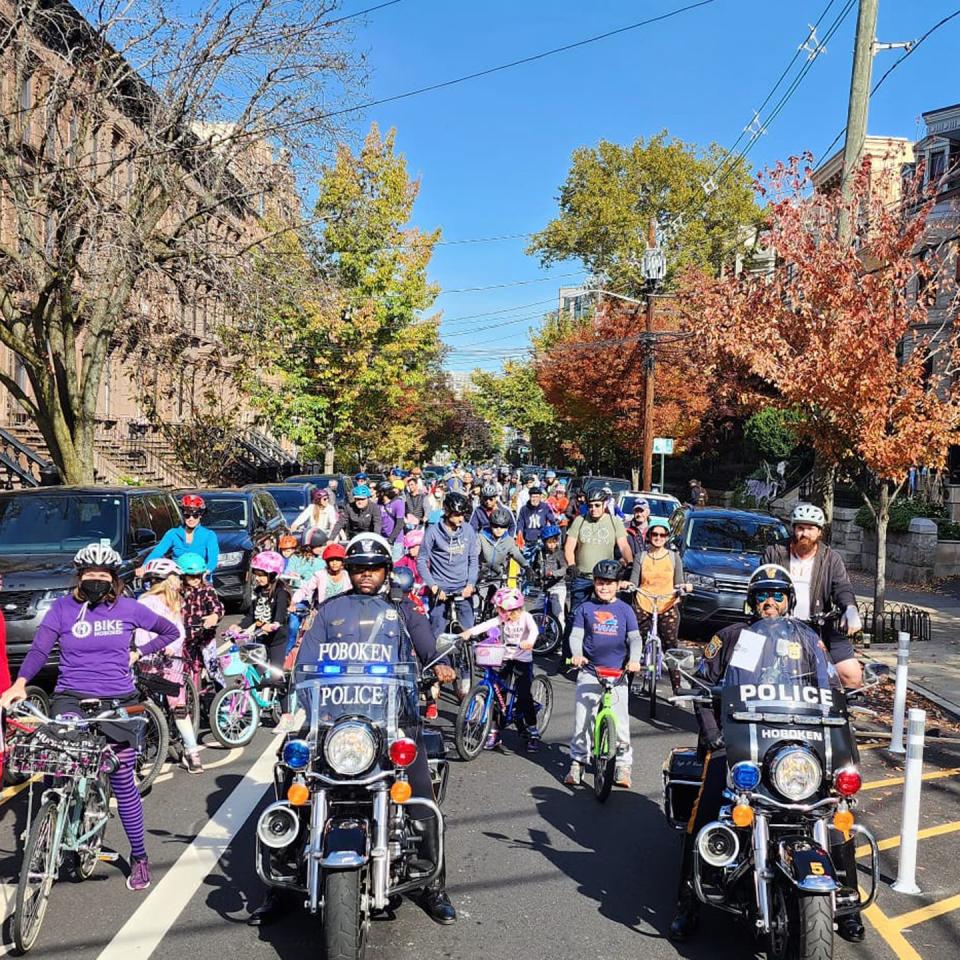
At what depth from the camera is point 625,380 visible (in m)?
37.8

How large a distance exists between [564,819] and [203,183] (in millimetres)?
15943

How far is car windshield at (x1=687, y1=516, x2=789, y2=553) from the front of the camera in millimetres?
14312

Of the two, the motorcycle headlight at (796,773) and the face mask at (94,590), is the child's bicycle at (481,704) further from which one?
the motorcycle headlight at (796,773)

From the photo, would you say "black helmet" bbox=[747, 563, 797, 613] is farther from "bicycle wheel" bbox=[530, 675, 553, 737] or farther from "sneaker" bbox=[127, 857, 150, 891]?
"bicycle wheel" bbox=[530, 675, 553, 737]

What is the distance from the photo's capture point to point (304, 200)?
1886 centimetres

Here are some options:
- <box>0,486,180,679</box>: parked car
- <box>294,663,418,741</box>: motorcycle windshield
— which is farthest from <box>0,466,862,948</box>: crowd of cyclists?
<box>0,486,180,679</box>: parked car

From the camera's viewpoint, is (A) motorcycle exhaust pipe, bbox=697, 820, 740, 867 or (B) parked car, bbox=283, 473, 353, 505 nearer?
(A) motorcycle exhaust pipe, bbox=697, 820, 740, 867

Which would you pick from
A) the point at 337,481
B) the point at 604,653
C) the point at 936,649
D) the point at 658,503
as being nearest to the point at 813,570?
the point at 604,653

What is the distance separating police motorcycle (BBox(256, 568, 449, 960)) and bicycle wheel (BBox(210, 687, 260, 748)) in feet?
11.1

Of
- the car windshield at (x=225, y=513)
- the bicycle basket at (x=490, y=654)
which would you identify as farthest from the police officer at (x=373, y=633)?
the car windshield at (x=225, y=513)

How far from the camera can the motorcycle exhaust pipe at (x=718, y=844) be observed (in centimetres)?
434

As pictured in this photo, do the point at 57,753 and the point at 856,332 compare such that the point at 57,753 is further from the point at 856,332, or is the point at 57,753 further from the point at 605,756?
the point at 856,332

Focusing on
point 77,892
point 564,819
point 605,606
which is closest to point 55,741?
point 77,892

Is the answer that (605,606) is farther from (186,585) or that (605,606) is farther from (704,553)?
(704,553)
